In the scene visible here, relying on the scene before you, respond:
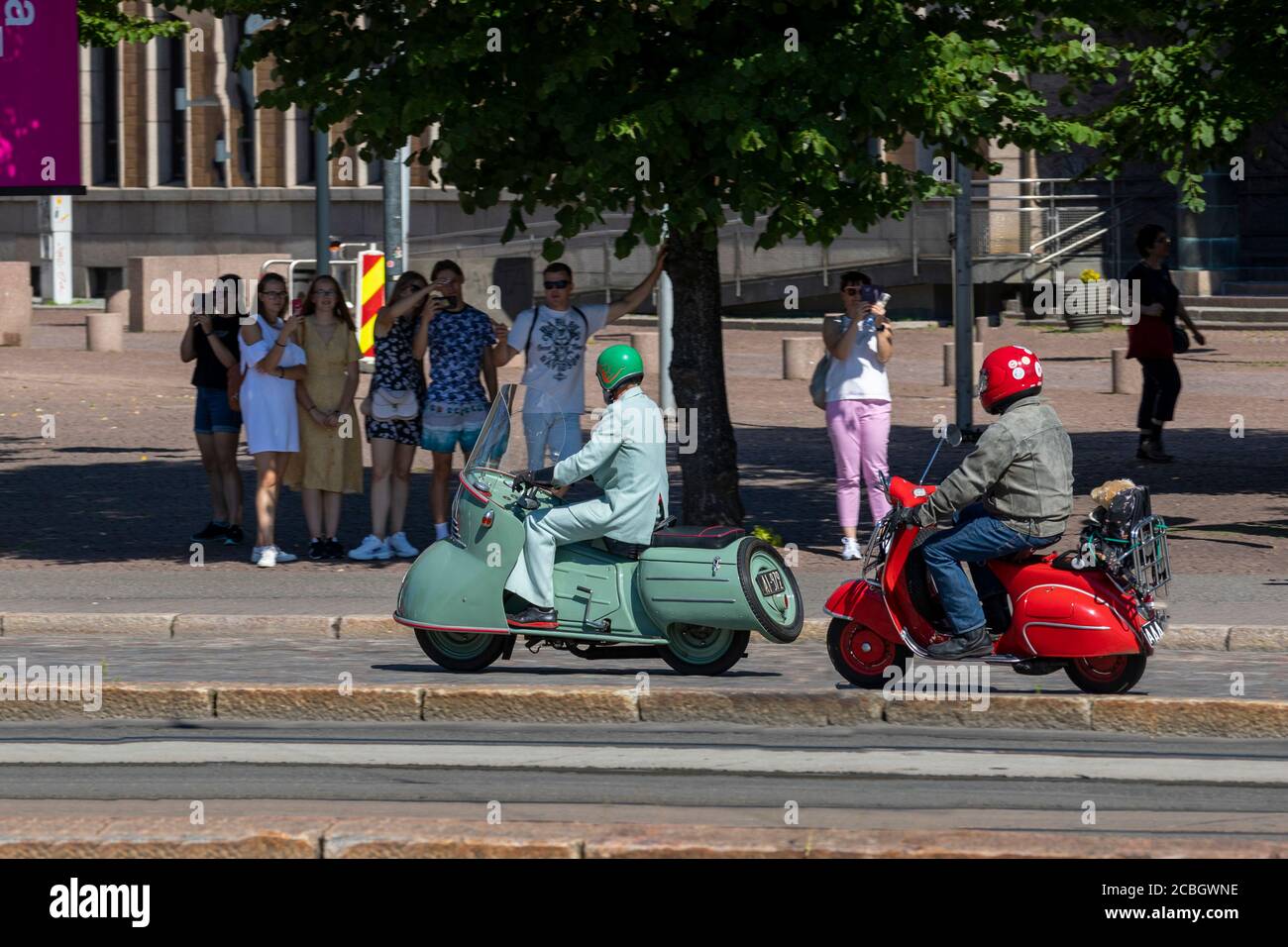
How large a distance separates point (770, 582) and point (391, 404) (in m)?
4.51

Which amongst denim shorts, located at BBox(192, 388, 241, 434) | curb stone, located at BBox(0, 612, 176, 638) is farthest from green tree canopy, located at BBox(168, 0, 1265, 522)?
curb stone, located at BBox(0, 612, 176, 638)

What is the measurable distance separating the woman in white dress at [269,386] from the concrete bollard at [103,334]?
705 inches

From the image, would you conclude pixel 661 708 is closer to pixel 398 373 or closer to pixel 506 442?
pixel 506 442

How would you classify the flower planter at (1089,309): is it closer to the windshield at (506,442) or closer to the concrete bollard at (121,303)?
the concrete bollard at (121,303)

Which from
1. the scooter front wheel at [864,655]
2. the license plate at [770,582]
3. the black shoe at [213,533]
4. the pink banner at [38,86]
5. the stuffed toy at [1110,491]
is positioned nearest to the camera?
the stuffed toy at [1110,491]

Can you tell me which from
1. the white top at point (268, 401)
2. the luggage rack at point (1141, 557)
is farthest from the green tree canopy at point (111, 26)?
the luggage rack at point (1141, 557)

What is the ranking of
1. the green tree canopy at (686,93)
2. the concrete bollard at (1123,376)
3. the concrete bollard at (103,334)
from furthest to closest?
the concrete bollard at (103,334), the concrete bollard at (1123,376), the green tree canopy at (686,93)

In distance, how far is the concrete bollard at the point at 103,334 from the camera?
3061cm

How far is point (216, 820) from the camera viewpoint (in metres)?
6.44

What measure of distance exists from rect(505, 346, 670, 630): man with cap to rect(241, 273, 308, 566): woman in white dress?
3.91 m

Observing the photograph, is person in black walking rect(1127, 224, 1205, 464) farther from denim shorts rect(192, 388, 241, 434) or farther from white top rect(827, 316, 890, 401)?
denim shorts rect(192, 388, 241, 434)

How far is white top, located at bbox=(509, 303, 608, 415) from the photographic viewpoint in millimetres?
12906

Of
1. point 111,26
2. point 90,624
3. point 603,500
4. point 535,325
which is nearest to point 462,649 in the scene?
point 603,500
